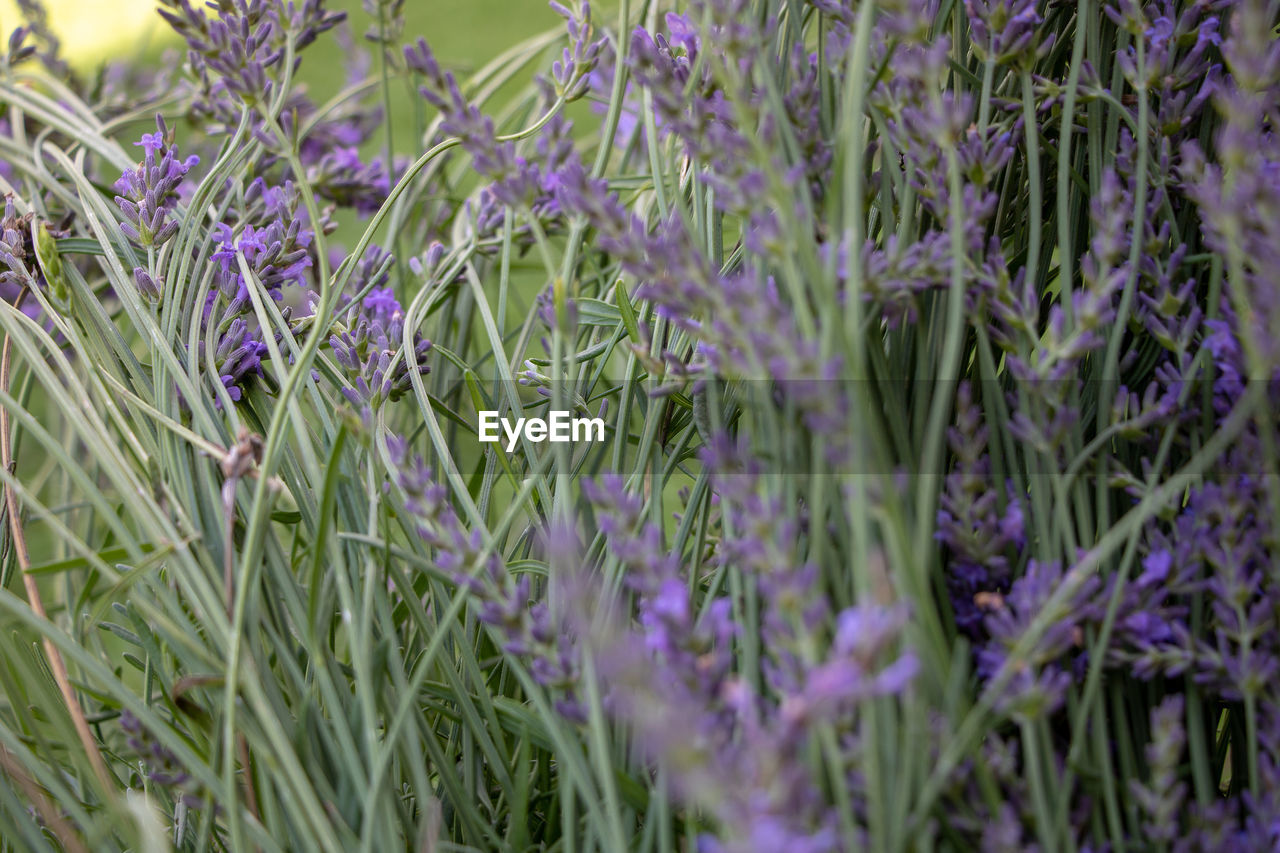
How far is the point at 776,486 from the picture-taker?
272 millimetres

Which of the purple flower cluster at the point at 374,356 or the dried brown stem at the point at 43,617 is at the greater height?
the purple flower cluster at the point at 374,356

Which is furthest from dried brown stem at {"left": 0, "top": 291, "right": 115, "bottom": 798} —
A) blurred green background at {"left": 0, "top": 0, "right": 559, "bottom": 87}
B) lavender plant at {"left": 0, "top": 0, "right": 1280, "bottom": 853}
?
blurred green background at {"left": 0, "top": 0, "right": 559, "bottom": 87}

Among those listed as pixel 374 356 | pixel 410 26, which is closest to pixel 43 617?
pixel 374 356

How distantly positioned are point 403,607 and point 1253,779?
1.03 feet

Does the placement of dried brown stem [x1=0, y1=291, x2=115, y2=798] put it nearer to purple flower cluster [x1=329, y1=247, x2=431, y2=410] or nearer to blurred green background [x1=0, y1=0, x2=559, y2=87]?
purple flower cluster [x1=329, y1=247, x2=431, y2=410]

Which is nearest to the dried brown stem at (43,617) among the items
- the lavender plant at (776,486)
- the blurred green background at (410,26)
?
the lavender plant at (776,486)

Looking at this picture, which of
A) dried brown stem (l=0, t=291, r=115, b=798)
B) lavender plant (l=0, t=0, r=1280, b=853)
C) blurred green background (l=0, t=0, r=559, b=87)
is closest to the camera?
lavender plant (l=0, t=0, r=1280, b=853)

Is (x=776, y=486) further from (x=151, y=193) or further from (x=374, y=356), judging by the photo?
(x=151, y=193)

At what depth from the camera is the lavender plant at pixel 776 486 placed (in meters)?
0.24

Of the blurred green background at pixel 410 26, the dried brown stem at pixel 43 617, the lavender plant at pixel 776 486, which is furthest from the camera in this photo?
the blurred green background at pixel 410 26

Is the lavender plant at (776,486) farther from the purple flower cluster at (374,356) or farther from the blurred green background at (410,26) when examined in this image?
the blurred green background at (410,26)

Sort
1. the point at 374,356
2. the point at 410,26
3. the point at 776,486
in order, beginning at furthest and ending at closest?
the point at 410,26, the point at 374,356, the point at 776,486

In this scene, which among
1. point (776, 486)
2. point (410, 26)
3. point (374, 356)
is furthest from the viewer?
point (410, 26)

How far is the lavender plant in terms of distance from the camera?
0.24 meters
